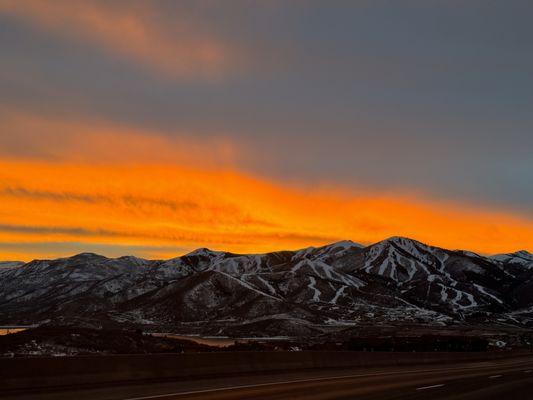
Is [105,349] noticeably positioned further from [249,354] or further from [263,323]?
[263,323]

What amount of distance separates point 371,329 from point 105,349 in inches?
5089

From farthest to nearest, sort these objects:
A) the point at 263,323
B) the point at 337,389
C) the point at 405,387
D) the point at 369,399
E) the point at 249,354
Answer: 1. the point at 263,323
2. the point at 249,354
3. the point at 405,387
4. the point at 337,389
5. the point at 369,399

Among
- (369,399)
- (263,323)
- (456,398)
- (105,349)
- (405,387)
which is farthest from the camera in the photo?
(263,323)

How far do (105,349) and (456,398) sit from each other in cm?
5758

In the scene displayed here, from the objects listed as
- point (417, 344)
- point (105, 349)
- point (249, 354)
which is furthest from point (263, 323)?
point (249, 354)

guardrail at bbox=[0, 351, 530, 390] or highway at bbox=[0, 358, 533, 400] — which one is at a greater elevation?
guardrail at bbox=[0, 351, 530, 390]

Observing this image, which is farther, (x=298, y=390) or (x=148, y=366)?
(x=148, y=366)

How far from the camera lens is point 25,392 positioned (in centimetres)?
1447

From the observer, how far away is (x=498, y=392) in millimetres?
19375

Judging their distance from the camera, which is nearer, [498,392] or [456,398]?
[456,398]

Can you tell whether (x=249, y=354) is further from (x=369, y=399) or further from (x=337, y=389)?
(x=369, y=399)

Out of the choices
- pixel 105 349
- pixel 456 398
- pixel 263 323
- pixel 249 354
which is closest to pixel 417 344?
pixel 105 349

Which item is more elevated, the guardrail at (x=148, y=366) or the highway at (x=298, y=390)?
the guardrail at (x=148, y=366)

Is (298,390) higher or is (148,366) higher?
(148,366)
